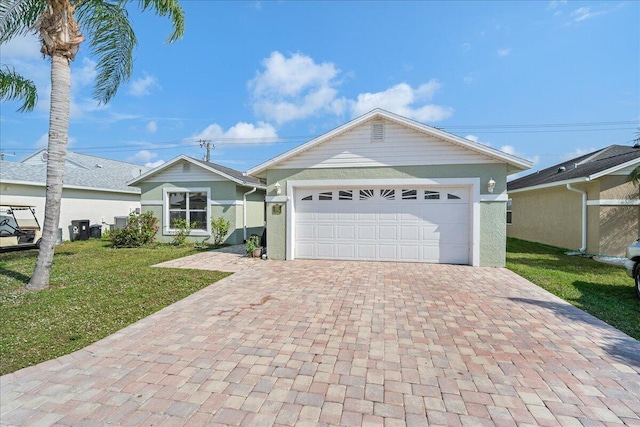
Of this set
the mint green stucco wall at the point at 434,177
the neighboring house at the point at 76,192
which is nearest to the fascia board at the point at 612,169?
the mint green stucco wall at the point at 434,177

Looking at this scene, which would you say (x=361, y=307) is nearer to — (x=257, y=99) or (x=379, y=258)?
(x=379, y=258)

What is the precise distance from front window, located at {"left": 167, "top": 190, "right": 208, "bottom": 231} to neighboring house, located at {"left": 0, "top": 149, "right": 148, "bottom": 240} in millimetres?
5645

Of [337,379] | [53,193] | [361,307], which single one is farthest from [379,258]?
[53,193]

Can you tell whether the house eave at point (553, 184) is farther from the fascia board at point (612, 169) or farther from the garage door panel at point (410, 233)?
the garage door panel at point (410, 233)

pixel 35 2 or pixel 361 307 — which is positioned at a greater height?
pixel 35 2

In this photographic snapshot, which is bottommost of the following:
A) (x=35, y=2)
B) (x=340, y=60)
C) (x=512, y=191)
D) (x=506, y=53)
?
(x=512, y=191)

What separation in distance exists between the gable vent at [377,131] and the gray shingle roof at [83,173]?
1562 centimetres

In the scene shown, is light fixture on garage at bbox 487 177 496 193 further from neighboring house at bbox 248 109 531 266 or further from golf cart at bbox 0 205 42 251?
golf cart at bbox 0 205 42 251

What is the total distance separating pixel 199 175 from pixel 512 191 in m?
16.8

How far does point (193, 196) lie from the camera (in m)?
14.9

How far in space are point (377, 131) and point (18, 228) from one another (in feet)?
47.1

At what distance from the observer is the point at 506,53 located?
11.3 m

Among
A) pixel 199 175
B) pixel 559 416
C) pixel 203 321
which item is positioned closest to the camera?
pixel 559 416

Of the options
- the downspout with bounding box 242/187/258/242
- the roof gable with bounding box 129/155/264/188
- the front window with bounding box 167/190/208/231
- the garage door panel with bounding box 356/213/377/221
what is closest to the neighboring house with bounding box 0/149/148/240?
the roof gable with bounding box 129/155/264/188
